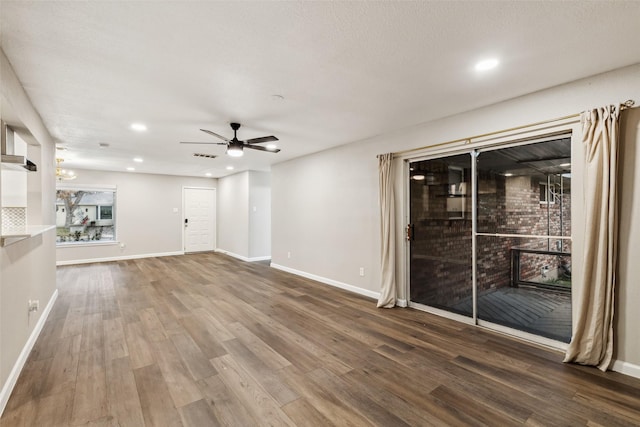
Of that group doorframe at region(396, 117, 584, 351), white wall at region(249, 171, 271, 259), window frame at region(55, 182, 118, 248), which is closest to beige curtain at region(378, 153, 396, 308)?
doorframe at region(396, 117, 584, 351)

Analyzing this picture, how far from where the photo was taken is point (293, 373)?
96.7 inches

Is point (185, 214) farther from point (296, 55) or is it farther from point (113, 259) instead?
point (296, 55)

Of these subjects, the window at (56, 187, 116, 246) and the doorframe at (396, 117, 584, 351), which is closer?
the doorframe at (396, 117, 584, 351)

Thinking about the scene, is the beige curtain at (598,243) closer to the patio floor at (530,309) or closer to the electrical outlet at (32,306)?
the patio floor at (530,309)

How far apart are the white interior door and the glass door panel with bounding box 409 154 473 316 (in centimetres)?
727

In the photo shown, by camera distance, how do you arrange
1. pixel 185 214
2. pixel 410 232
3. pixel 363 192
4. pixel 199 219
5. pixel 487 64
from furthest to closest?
pixel 199 219, pixel 185 214, pixel 363 192, pixel 410 232, pixel 487 64

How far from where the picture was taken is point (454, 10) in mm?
1737

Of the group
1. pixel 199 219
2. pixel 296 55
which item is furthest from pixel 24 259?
pixel 199 219

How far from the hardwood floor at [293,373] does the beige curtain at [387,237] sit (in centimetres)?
24

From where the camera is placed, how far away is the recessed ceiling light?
2.30m

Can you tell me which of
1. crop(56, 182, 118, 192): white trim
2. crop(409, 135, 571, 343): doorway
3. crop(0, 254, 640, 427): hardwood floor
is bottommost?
crop(0, 254, 640, 427): hardwood floor

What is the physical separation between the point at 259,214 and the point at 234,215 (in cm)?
98

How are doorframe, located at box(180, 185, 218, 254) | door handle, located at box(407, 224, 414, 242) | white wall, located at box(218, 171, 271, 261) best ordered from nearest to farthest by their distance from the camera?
door handle, located at box(407, 224, 414, 242), white wall, located at box(218, 171, 271, 261), doorframe, located at box(180, 185, 218, 254)

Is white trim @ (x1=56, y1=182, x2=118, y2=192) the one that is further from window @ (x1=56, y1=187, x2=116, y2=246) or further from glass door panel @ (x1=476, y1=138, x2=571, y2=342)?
glass door panel @ (x1=476, y1=138, x2=571, y2=342)
